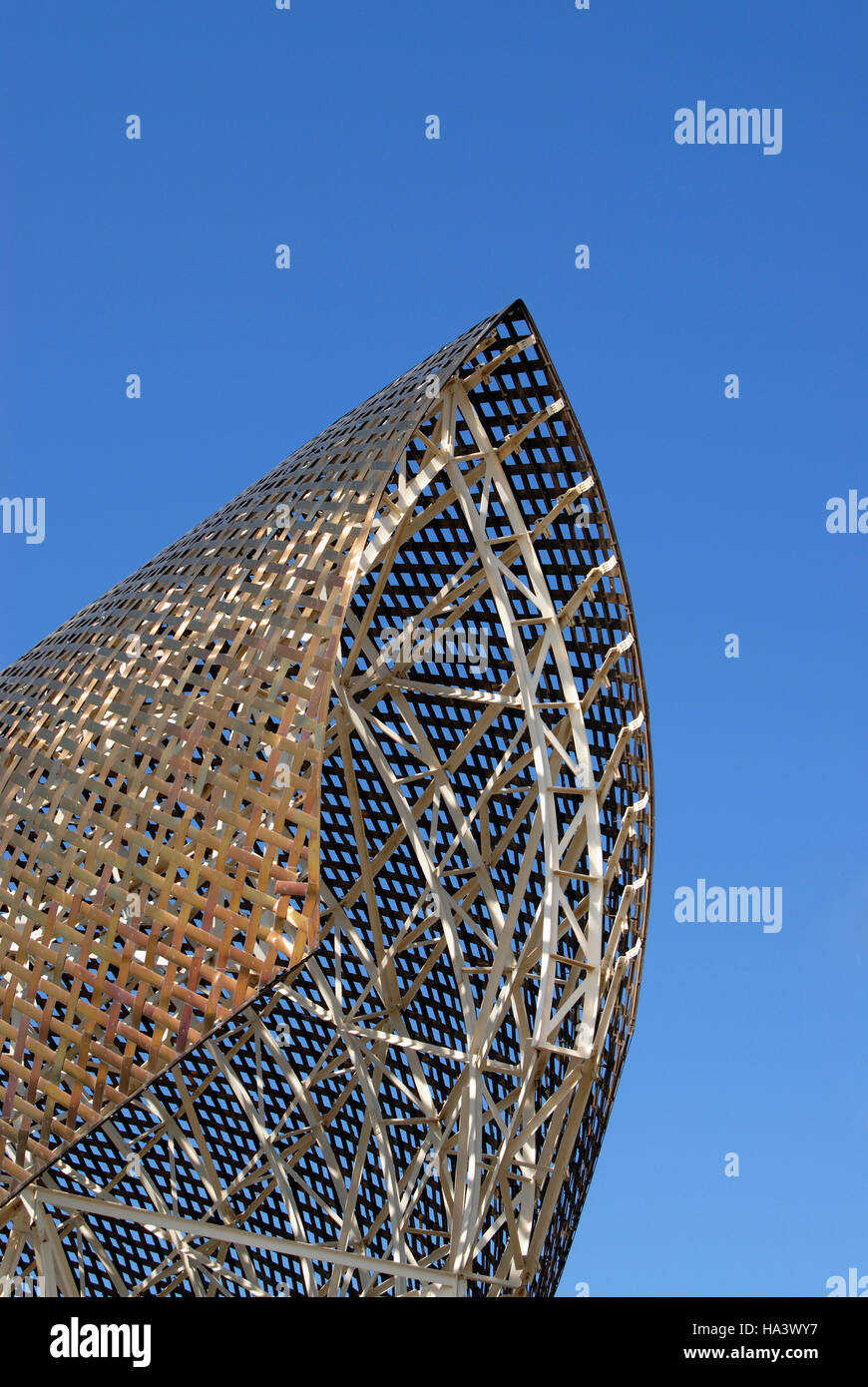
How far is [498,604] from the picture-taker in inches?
748

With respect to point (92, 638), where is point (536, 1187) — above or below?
below

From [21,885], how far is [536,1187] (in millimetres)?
7502

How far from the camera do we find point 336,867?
2222cm

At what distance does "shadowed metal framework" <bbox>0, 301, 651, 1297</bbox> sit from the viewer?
1373 centimetres

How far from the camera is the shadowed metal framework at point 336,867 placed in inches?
540

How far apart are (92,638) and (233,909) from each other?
4.86 m

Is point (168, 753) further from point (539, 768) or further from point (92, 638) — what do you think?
point (539, 768)

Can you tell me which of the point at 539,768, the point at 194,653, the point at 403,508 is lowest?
the point at 539,768

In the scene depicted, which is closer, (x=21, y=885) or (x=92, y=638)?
(x=21, y=885)
